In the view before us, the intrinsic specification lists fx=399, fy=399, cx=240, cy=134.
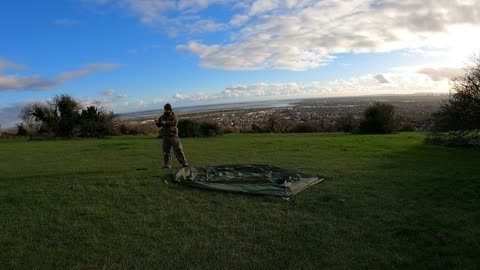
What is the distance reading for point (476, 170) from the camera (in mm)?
13234

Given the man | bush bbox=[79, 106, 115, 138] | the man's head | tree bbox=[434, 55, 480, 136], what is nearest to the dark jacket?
the man

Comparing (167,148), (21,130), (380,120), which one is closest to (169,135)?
(167,148)

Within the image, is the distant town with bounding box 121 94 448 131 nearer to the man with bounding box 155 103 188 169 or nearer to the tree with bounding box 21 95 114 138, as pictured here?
the tree with bounding box 21 95 114 138

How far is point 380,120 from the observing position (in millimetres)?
36375

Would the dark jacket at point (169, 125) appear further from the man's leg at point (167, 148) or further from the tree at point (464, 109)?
the tree at point (464, 109)

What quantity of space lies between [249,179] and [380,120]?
28.6 metres

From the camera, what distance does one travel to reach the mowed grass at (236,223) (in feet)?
18.7

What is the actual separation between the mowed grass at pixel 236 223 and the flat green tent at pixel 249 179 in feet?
1.05

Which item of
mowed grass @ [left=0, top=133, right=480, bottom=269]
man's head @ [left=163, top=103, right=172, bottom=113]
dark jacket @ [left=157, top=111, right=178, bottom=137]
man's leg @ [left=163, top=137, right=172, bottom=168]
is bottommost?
mowed grass @ [left=0, top=133, right=480, bottom=269]

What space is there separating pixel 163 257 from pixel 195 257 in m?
0.46

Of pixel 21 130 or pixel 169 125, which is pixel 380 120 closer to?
pixel 169 125

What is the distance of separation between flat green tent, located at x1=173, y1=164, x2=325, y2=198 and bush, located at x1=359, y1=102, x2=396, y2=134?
2639 cm

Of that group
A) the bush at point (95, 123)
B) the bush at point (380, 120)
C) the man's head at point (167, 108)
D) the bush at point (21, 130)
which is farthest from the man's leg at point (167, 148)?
the bush at point (21, 130)

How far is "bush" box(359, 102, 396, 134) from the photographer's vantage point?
36.3 m
